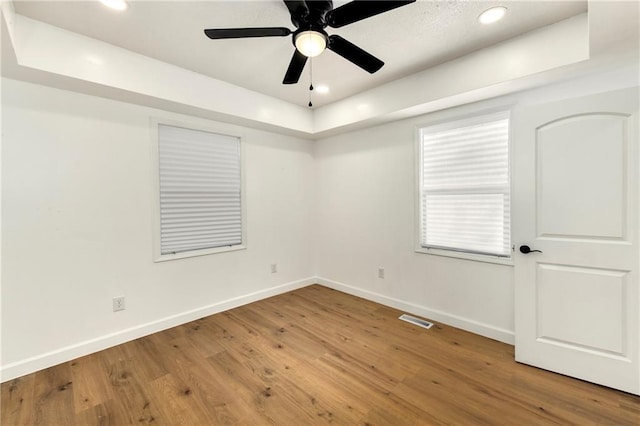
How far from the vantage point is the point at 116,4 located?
1.88 m

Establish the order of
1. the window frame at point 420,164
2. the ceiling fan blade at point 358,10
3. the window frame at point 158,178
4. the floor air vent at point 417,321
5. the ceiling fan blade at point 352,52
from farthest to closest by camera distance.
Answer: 1. the floor air vent at point 417,321
2. the window frame at point 158,178
3. the window frame at point 420,164
4. the ceiling fan blade at point 352,52
5. the ceiling fan blade at point 358,10

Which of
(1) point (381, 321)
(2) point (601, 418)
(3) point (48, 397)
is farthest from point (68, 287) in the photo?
(2) point (601, 418)

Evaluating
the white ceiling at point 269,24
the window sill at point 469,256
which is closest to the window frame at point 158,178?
the white ceiling at point 269,24

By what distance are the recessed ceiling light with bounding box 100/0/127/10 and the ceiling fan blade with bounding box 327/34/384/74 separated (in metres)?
1.45

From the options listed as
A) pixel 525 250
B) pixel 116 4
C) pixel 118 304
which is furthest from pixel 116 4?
pixel 525 250

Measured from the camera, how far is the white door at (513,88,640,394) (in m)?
1.93

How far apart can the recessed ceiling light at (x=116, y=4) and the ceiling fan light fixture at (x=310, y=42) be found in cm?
125

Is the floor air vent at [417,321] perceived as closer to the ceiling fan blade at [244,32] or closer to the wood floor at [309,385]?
the wood floor at [309,385]

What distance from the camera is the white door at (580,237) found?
1.93m

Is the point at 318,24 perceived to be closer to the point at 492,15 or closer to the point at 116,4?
the point at 492,15

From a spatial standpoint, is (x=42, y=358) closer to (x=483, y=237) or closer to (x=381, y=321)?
(x=381, y=321)

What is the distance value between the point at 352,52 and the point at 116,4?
1.66 meters

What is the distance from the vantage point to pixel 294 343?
2.68 metres

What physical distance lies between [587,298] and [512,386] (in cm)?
88
